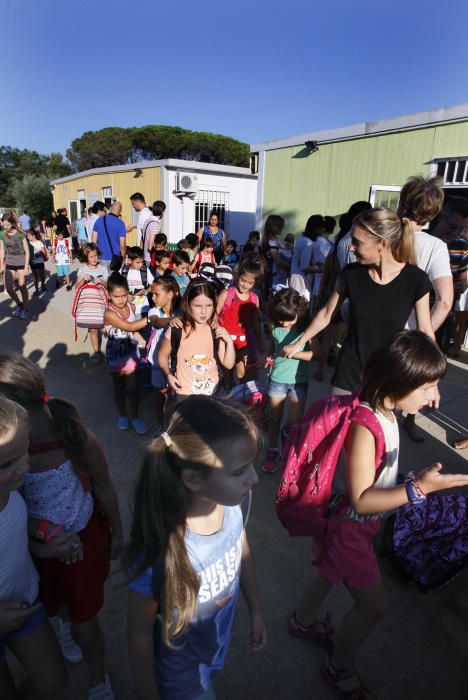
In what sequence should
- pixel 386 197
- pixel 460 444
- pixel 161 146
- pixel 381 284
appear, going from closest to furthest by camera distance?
pixel 381 284 → pixel 460 444 → pixel 386 197 → pixel 161 146

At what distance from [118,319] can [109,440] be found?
3.70ft

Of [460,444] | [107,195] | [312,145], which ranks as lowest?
[460,444]

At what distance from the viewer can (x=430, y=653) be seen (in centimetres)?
198

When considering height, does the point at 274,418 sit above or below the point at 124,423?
above

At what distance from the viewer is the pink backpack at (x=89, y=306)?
191 inches

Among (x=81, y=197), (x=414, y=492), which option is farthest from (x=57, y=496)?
(x=81, y=197)

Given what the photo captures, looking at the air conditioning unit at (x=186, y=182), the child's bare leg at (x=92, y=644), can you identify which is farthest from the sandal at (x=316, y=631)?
the air conditioning unit at (x=186, y=182)

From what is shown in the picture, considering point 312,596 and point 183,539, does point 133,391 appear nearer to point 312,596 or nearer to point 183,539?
point 312,596

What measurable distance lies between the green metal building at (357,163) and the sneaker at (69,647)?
741 centimetres

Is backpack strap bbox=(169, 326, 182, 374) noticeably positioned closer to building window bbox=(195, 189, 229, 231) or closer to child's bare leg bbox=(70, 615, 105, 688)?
child's bare leg bbox=(70, 615, 105, 688)

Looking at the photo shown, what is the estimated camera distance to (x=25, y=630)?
1402mm

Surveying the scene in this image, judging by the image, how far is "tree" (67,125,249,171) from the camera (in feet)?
139

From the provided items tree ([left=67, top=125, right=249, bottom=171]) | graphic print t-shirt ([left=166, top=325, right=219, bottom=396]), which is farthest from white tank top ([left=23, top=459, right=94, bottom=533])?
tree ([left=67, top=125, right=249, bottom=171])

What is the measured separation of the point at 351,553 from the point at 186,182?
14.7 m
